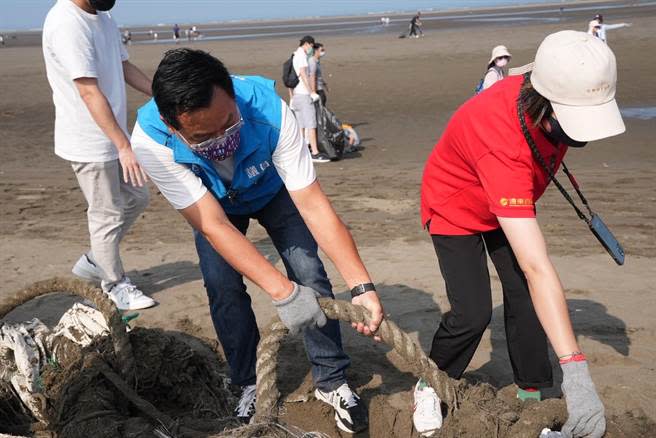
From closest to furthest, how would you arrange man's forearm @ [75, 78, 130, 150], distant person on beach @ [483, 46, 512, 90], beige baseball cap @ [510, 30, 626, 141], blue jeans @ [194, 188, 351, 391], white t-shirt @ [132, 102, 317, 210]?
beige baseball cap @ [510, 30, 626, 141] → white t-shirt @ [132, 102, 317, 210] → blue jeans @ [194, 188, 351, 391] → man's forearm @ [75, 78, 130, 150] → distant person on beach @ [483, 46, 512, 90]

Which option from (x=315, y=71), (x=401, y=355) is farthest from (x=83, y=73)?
(x=315, y=71)

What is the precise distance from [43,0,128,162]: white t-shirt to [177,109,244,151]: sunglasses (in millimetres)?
1910

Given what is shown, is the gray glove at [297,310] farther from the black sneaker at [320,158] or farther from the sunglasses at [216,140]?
the black sneaker at [320,158]

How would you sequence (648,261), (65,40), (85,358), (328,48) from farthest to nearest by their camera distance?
(328,48), (648,261), (65,40), (85,358)

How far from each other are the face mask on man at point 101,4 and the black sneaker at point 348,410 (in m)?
2.61

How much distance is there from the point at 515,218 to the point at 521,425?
834 mm

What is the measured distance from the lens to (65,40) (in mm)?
4203

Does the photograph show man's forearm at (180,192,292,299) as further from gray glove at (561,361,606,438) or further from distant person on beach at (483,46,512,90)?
distant person on beach at (483,46,512,90)

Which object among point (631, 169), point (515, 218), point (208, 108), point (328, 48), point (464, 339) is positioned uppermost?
point (208, 108)

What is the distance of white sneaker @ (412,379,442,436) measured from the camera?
305cm

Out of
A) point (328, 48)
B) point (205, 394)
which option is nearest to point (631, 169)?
A: point (205, 394)

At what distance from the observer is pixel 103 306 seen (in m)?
3.35

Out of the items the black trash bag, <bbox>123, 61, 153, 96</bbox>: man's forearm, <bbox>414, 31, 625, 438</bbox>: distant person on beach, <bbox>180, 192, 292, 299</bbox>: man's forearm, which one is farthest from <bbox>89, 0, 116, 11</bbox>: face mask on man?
the black trash bag

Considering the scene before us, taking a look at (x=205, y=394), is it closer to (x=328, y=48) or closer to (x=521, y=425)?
(x=521, y=425)
